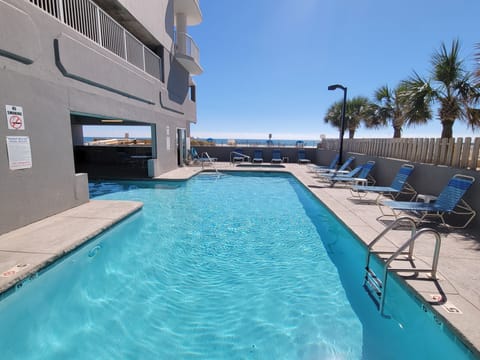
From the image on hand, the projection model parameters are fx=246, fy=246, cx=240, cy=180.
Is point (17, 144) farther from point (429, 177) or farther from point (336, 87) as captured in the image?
point (336, 87)

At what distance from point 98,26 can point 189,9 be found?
8071 mm

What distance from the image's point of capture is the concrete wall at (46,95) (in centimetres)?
407

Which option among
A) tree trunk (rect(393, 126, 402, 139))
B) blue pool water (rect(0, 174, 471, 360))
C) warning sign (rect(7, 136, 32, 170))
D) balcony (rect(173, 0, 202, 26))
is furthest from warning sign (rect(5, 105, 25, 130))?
tree trunk (rect(393, 126, 402, 139))

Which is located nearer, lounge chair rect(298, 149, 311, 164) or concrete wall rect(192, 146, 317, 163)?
lounge chair rect(298, 149, 311, 164)

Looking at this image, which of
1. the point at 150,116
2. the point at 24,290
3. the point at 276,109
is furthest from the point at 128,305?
the point at 276,109

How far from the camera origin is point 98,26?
21.8 ft

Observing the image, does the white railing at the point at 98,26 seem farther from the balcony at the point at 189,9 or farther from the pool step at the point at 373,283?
the pool step at the point at 373,283

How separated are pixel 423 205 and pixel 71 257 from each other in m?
6.24

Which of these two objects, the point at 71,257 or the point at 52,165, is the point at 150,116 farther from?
the point at 71,257

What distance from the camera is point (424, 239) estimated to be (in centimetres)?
405

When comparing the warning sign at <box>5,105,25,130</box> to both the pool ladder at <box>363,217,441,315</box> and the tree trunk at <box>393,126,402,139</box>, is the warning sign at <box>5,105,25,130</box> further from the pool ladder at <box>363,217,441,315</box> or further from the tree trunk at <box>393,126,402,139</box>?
the tree trunk at <box>393,126,402,139</box>

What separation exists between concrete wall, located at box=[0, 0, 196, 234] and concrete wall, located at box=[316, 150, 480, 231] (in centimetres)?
812

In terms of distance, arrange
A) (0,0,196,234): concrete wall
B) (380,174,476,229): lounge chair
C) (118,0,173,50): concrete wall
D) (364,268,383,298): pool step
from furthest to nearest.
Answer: (118,0,173,50): concrete wall, (380,174,476,229): lounge chair, (0,0,196,234): concrete wall, (364,268,383,298): pool step

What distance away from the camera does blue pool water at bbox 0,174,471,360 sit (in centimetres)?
243
